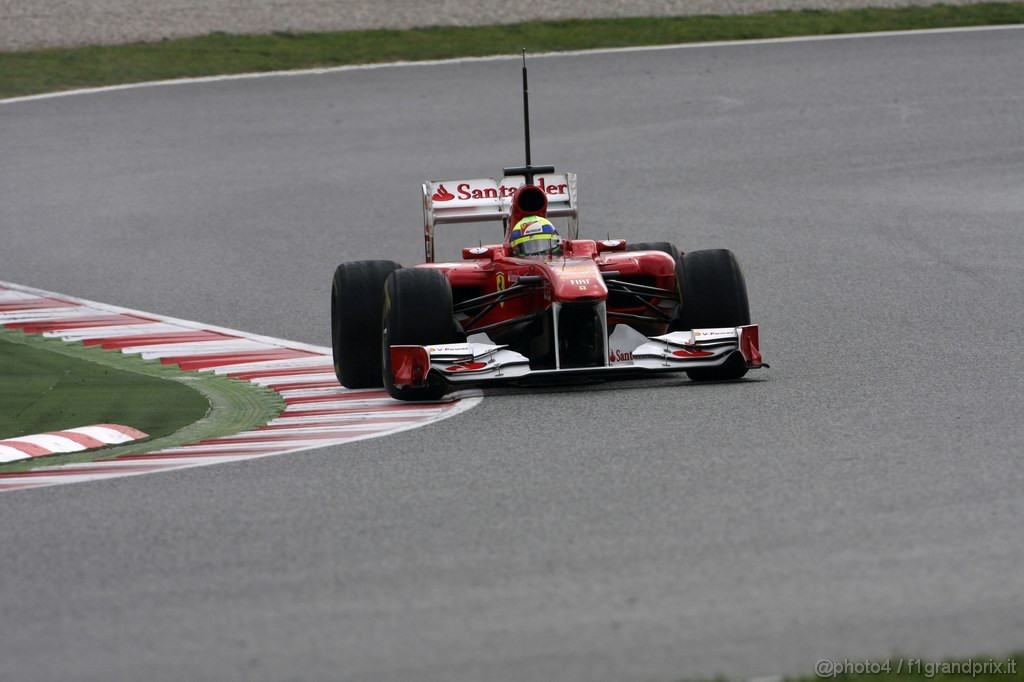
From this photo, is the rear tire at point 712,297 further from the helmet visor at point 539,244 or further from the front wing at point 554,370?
the helmet visor at point 539,244

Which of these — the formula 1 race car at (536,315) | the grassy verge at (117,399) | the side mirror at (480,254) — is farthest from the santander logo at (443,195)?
the grassy verge at (117,399)

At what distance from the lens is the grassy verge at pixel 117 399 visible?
950cm

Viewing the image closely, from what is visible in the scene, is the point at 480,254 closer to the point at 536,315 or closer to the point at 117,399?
the point at 536,315

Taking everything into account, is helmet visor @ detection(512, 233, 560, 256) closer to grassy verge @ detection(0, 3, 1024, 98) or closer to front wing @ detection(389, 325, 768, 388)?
front wing @ detection(389, 325, 768, 388)

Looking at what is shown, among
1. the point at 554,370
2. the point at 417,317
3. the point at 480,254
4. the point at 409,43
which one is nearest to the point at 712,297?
the point at 554,370

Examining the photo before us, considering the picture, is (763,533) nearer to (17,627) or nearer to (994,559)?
(994,559)

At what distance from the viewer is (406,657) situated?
4879mm

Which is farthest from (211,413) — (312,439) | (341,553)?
(341,553)

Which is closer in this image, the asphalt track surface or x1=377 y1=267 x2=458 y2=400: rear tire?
the asphalt track surface

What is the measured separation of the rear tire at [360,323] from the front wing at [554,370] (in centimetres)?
81

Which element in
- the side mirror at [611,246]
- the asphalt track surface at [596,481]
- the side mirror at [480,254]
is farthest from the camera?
the side mirror at [611,246]

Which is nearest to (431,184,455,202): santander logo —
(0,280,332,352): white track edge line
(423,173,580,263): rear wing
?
(423,173,580,263): rear wing

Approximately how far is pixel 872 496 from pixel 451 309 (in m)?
4.04

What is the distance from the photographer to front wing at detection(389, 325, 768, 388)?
32.3 feet
